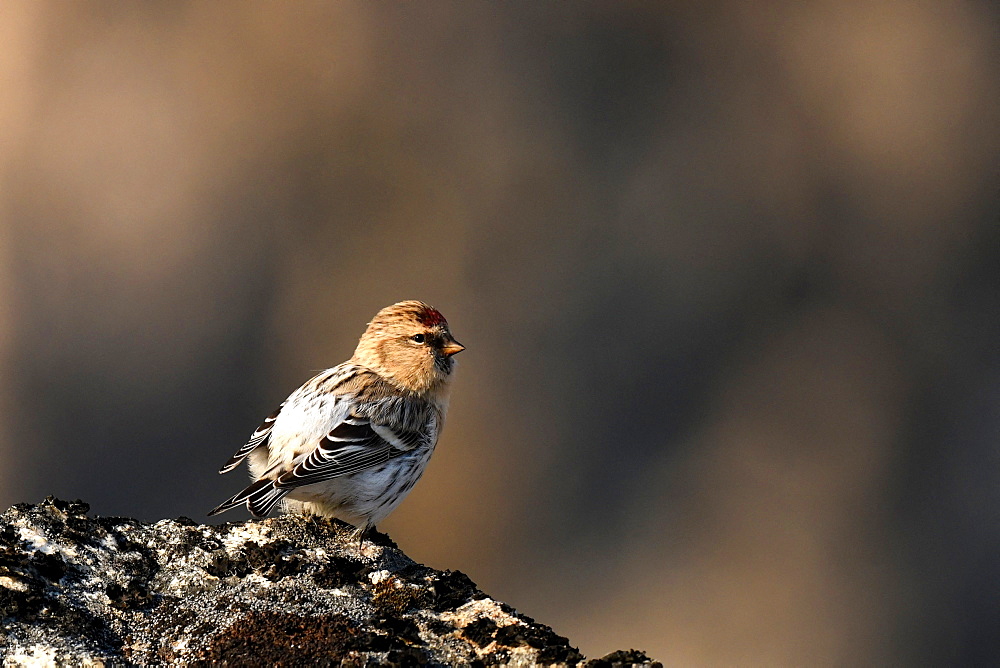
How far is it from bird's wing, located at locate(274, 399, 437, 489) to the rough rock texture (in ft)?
1.43

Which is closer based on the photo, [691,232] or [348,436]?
[348,436]

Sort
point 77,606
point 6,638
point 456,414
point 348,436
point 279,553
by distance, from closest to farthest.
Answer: point 6,638 < point 77,606 < point 279,553 < point 348,436 < point 456,414

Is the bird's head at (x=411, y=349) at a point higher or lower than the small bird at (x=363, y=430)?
higher

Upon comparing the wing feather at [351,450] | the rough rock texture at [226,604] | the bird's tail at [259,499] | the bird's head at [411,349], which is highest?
the bird's head at [411,349]

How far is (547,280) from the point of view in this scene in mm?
9078

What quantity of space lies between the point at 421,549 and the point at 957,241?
5101mm

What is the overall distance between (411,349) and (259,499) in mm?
956

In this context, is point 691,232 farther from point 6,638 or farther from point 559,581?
point 6,638

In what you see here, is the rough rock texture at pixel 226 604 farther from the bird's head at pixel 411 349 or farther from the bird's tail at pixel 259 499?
the bird's head at pixel 411 349

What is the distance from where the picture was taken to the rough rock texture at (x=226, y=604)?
2.37m

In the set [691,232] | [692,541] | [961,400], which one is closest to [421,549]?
[692,541]

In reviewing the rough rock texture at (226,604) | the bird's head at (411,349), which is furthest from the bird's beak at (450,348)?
the rough rock texture at (226,604)

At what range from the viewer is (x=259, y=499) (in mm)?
3342

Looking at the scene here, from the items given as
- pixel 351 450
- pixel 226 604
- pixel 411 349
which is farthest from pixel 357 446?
pixel 226 604
